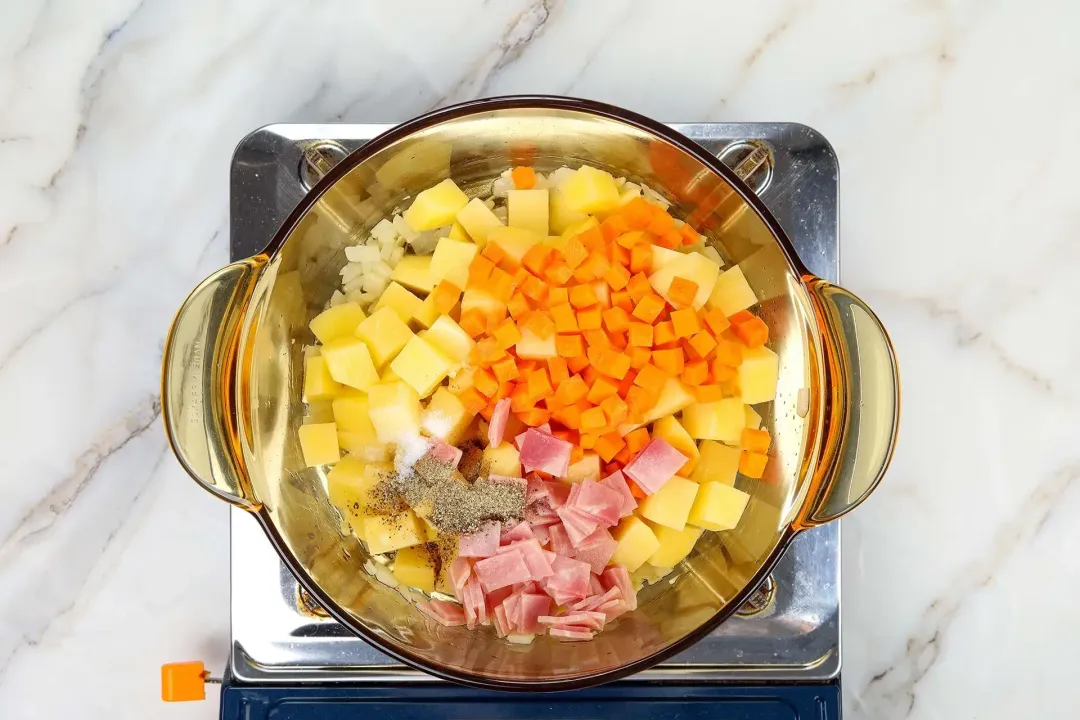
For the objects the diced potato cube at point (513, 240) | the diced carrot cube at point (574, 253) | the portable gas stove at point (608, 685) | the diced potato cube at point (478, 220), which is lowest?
the portable gas stove at point (608, 685)

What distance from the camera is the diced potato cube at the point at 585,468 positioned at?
0.90 m

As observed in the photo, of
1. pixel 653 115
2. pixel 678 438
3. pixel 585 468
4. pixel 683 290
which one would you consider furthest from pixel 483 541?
pixel 653 115

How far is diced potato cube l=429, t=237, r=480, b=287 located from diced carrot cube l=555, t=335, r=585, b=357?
0.42 feet

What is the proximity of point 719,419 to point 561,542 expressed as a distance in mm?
229

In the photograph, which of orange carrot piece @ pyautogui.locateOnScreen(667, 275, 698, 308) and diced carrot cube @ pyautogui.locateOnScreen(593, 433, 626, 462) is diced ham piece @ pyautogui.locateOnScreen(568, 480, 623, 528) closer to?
diced carrot cube @ pyautogui.locateOnScreen(593, 433, 626, 462)

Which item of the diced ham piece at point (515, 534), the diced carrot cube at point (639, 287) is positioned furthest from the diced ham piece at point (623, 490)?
the diced carrot cube at point (639, 287)

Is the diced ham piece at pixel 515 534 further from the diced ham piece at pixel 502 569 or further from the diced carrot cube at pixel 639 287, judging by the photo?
the diced carrot cube at pixel 639 287

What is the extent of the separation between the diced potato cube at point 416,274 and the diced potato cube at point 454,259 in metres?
0.02

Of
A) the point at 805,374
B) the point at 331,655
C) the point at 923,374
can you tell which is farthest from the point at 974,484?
the point at 331,655

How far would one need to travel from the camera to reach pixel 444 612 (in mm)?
942

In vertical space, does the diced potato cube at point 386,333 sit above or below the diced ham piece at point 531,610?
above

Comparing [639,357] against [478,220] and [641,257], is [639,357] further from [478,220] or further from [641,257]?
[478,220]

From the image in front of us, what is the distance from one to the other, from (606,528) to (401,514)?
0.23 metres

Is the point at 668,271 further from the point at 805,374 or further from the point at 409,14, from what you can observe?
the point at 409,14
